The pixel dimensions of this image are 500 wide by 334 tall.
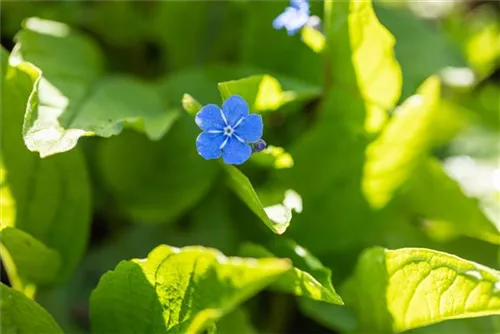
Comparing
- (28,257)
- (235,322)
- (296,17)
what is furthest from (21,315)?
(296,17)

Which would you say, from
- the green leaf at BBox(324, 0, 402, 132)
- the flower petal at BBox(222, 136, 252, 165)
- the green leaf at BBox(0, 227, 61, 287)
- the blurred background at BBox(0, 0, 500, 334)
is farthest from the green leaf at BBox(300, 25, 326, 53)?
the green leaf at BBox(0, 227, 61, 287)

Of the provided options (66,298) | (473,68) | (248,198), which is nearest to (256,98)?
(248,198)

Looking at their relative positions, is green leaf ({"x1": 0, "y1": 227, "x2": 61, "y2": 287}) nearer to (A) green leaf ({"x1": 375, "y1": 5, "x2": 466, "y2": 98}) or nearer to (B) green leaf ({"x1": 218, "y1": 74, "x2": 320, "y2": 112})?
(B) green leaf ({"x1": 218, "y1": 74, "x2": 320, "y2": 112})

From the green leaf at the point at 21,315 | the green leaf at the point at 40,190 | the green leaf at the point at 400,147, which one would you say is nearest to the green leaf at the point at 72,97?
the green leaf at the point at 40,190

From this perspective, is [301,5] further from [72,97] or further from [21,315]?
[21,315]

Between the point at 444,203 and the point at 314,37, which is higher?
the point at 314,37

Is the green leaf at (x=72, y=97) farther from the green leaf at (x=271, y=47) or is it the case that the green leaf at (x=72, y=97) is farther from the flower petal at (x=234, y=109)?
the green leaf at (x=271, y=47)
